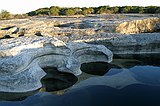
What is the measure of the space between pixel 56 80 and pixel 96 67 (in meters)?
3.37

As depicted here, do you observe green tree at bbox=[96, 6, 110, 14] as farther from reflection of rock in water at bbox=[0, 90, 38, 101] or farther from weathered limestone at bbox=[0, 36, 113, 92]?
reflection of rock in water at bbox=[0, 90, 38, 101]

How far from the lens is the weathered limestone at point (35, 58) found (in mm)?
12562

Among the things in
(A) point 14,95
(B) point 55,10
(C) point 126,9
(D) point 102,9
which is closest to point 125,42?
(A) point 14,95

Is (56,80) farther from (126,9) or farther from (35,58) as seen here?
(126,9)

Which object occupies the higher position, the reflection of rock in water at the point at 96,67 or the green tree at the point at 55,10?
the green tree at the point at 55,10

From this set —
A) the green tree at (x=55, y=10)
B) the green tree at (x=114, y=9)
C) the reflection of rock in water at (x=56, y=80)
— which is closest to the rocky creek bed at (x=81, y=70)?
the reflection of rock in water at (x=56, y=80)

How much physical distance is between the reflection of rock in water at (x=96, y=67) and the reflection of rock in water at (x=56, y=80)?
1473 mm

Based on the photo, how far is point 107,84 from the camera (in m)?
13.2

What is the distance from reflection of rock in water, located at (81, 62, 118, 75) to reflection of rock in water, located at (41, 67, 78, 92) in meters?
1.47

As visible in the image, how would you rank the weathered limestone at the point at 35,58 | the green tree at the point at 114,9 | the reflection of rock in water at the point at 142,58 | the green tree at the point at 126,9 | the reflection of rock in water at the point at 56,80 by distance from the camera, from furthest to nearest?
the green tree at the point at 114,9 < the green tree at the point at 126,9 < the reflection of rock in water at the point at 142,58 < the reflection of rock in water at the point at 56,80 < the weathered limestone at the point at 35,58

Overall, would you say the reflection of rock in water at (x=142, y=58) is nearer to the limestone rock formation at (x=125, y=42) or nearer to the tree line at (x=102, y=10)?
the limestone rock formation at (x=125, y=42)

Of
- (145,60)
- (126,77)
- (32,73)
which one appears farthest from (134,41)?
(32,73)

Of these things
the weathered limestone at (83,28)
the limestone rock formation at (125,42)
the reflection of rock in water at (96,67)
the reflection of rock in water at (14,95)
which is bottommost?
the reflection of rock in water at (96,67)

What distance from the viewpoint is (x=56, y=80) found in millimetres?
14328
